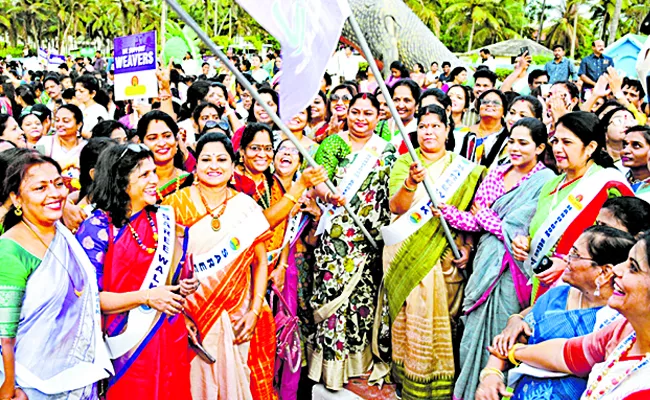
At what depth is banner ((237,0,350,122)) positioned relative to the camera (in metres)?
2.43

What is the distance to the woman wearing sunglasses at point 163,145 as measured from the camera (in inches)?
139

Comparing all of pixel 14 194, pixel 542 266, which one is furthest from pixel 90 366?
pixel 542 266

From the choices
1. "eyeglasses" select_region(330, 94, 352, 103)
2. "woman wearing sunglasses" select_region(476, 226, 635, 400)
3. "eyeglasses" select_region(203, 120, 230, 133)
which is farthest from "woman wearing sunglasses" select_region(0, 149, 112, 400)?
"eyeglasses" select_region(330, 94, 352, 103)

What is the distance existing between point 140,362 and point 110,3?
162ft

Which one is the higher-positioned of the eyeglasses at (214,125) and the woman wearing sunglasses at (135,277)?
the eyeglasses at (214,125)

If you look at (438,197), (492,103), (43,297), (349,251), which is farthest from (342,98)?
(43,297)

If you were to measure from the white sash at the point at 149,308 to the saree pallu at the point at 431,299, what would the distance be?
149cm

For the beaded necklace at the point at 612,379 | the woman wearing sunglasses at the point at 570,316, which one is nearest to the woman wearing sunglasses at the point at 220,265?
the woman wearing sunglasses at the point at 570,316

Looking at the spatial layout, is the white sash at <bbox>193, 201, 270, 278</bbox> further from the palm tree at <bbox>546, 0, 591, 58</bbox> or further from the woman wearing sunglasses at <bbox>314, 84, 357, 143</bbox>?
the palm tree at <bbox>546, 0, 591, 58</bbox>

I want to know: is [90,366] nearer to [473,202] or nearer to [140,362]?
[140,362]

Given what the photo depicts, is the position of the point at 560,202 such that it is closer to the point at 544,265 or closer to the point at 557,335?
the point at 544,265

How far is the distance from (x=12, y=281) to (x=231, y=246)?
106 centimetres

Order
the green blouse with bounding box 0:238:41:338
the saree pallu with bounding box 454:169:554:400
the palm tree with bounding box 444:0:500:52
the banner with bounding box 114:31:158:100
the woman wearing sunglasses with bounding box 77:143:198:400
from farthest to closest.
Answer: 1. the palm tree with bounding box 444:0:500:52
2. the banner with bounding box 114:31:158:100
3. the saree pallu with bounding box 454:169:554:400
4. the woman wearing sunglasses with bounding box 77:143:198:400
5. the green blouse with bounding box 0:238:41:338

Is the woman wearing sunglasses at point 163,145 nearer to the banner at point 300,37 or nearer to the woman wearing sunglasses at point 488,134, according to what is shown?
the banner at point 300,37
